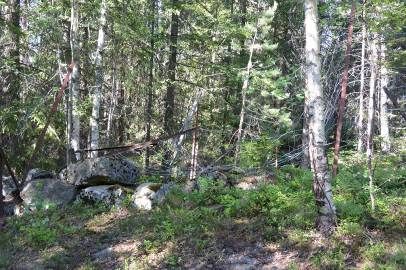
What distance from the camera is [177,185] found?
33.9 feet

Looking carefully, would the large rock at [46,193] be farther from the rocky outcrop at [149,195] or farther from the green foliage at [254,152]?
the green foliage at [254,152]

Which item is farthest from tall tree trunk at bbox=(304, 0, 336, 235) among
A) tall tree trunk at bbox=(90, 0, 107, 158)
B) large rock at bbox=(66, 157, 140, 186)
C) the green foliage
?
tall tree trunk at bbox=(90, 0, 107, 158)

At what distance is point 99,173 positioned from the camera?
10.4 meters

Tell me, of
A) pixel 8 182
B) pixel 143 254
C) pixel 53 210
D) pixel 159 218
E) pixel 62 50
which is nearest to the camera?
pixel 143 254

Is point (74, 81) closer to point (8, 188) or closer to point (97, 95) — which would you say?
point (97, 95)

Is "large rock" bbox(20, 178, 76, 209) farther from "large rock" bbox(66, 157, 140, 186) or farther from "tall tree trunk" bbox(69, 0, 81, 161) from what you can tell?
"tall tree trunk" bbox(69, 0, 81, 161)

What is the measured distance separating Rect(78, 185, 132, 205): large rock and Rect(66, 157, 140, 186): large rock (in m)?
0.25

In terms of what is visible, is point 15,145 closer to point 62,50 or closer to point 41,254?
point 62,50

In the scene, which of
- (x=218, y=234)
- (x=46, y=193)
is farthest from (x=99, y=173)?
(x=218, y=234)

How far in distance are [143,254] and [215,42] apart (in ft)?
36.1

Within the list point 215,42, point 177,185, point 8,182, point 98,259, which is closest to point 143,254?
point 98,259

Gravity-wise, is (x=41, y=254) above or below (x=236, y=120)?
below

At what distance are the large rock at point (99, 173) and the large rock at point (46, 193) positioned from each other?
33 cm

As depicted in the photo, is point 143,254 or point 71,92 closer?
point 143,254
